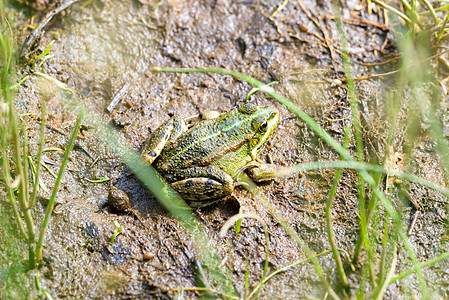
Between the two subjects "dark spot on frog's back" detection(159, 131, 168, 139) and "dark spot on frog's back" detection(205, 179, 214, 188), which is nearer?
"dark spot on frog's back" detection(205, 179, 214, 188)

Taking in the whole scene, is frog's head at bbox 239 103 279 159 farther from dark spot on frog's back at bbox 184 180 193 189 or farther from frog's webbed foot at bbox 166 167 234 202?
dark spot on frog's back at bbox 184 180 193 189

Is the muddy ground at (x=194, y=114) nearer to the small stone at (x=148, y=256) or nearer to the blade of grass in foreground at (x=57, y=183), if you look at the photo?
the small stone at (x=148, y=256)

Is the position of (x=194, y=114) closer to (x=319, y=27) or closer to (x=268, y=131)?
(x=268, y=131)

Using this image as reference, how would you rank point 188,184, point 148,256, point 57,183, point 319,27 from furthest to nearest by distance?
1. point 319,27
2. point 188,184
3. point 148,256
4. point 57,183

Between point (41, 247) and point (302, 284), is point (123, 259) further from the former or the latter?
point (302, 284)

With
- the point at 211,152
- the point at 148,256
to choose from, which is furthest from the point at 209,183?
the point at 148,256

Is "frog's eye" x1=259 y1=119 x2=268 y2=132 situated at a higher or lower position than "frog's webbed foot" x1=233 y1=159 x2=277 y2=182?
higher

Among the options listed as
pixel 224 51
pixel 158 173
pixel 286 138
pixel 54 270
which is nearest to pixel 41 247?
pixel 54 270

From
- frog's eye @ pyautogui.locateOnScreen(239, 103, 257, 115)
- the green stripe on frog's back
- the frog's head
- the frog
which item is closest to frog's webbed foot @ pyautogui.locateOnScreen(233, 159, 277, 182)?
the frog
